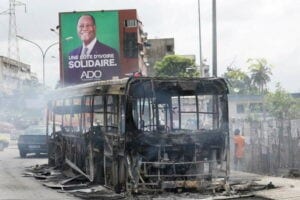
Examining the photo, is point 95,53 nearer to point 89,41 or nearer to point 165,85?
point 89,41

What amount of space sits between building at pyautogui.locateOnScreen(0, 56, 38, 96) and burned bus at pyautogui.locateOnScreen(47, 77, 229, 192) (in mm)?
78336

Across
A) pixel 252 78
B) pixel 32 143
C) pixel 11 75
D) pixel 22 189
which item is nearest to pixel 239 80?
pixel 252 78

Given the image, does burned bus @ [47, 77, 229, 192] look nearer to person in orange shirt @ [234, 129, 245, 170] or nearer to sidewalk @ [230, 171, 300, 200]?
sidewalk @ [230, 171, 300, 200]

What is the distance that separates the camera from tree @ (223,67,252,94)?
80637mm

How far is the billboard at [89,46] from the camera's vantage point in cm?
5962

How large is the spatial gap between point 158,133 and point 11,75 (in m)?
95.0

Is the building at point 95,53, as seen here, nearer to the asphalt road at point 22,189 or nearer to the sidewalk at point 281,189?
the asphalt road at point 22,189

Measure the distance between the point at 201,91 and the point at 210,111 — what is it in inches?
21.4

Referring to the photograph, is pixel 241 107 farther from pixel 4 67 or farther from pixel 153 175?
pixel 4 67

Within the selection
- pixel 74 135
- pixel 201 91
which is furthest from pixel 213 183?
pixel 74 135

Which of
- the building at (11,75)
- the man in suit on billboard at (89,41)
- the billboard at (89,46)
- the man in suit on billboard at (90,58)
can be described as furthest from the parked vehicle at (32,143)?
the building at (11,75)

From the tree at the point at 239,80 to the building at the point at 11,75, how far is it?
3366 centimetres

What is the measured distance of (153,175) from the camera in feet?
42.0

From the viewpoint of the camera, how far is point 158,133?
43.0ft
